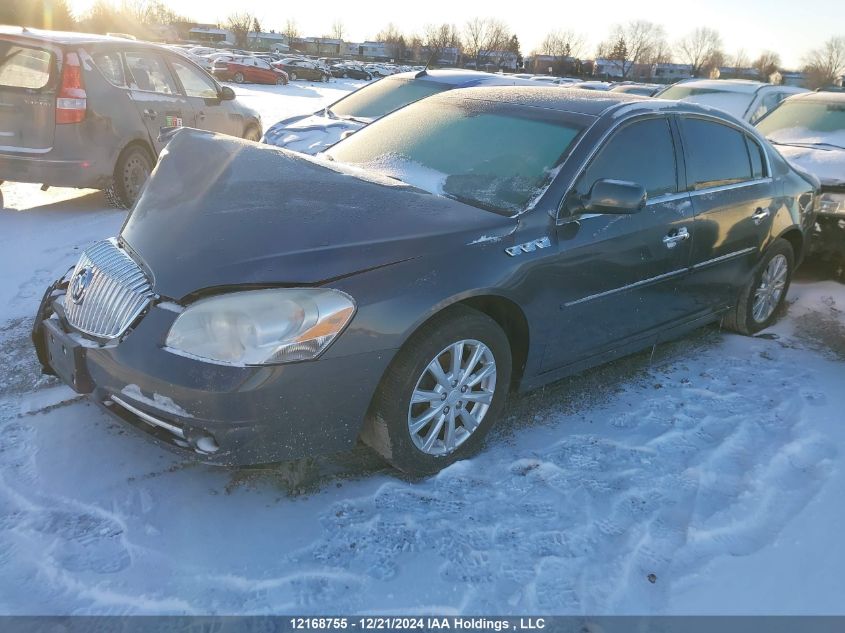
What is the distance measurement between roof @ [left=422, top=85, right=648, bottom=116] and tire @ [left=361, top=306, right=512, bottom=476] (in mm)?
1434

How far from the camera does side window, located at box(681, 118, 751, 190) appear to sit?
398 cm

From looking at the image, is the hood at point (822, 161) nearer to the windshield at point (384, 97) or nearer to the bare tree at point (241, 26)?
the windshield at point (384, 97)

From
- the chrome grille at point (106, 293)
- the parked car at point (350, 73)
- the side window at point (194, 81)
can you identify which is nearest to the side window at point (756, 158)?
the chrome grille at point (106, 293)

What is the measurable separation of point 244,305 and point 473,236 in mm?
994

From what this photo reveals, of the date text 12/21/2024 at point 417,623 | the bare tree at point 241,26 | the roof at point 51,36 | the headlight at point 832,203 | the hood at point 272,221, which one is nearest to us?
the date text 12/21/2024 at point 417,623

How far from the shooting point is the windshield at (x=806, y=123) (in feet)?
23.6

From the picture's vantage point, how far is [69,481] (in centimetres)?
269

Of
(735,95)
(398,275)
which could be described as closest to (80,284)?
(398,275)

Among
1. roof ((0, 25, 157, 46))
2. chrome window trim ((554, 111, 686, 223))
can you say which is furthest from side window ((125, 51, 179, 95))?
chrome window trim ((554, 111, 686, 223))

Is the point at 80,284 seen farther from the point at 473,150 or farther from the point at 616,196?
the point at 616,196

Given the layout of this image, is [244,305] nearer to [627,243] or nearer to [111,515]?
[111,515]

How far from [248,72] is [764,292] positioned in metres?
31.8

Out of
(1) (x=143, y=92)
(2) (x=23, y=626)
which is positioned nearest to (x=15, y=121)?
(1) (x=143, y=92)

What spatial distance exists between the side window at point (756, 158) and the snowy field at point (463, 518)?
1598 mm
